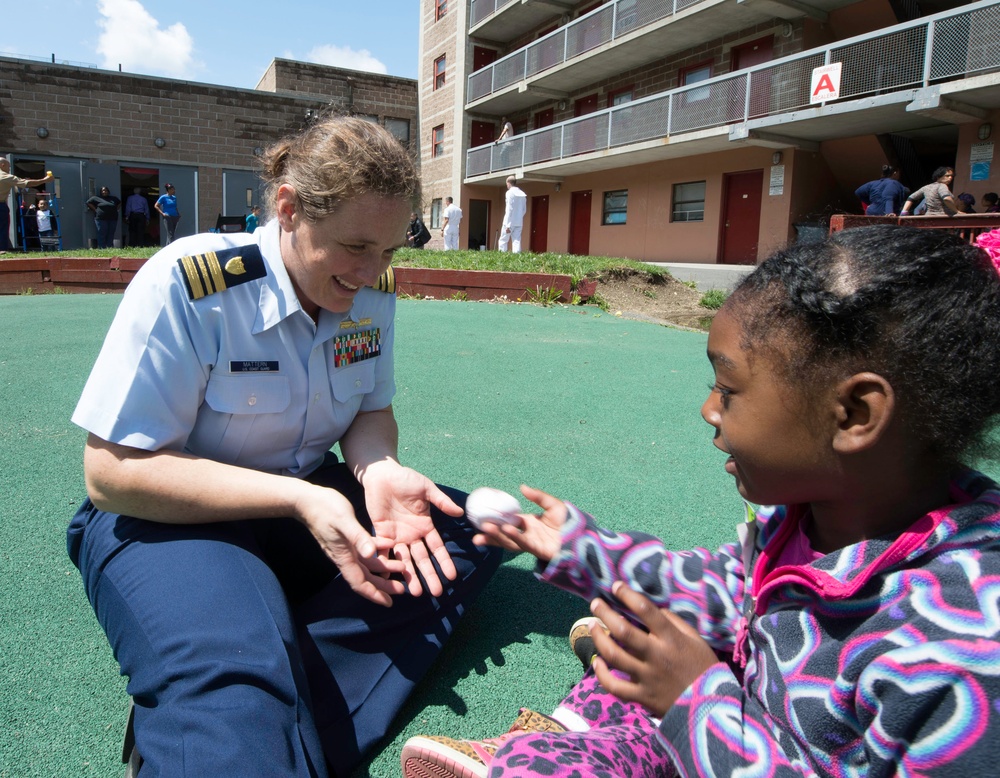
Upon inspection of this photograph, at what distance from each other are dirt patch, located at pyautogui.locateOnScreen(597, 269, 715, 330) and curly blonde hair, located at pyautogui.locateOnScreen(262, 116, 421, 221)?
7292 millimetres

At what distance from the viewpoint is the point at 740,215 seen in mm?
17078

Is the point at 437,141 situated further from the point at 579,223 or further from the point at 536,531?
the point at 536,531

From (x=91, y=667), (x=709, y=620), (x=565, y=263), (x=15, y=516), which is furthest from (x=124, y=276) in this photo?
(x=709, y=620)

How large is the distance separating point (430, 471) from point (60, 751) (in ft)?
6.12

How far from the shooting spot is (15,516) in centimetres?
254

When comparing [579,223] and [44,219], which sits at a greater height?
[579,223]

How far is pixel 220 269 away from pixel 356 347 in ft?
1.50

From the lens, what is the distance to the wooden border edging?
32.2ft

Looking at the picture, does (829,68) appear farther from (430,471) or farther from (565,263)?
(430,471)

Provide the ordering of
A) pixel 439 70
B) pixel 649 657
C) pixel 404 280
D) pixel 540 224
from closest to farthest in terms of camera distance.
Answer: pixel 649 657 < pixel 404 280 < pixel 540 224 < pixel 439 70

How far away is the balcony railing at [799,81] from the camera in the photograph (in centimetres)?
1120

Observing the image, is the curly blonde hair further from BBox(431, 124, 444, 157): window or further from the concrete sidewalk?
BBox(431, 124, 444, 157): window

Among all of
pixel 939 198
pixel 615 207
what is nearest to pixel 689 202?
pixel 615 207

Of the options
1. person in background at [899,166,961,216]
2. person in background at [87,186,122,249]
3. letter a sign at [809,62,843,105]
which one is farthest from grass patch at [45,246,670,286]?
person in background at [87,186,122,249]
